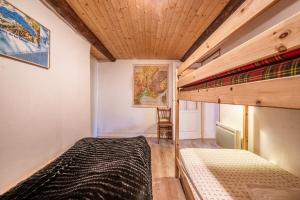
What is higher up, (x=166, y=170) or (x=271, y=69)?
(x=271, y=69)

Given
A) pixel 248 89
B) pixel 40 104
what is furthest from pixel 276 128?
pixel 40 104

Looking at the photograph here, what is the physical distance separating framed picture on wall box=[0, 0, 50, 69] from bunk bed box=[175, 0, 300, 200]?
4.99 feet

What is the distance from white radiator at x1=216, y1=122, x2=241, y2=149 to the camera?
8.53 ft

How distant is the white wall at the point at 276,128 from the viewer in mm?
1634

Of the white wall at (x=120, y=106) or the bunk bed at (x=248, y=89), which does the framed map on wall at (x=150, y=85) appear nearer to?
the white wall at (x=120, y=106)

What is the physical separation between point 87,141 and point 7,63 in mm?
1140

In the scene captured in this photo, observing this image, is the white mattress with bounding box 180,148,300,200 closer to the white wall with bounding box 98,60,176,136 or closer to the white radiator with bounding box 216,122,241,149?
the white radiator with bounding box 216,122,241,149

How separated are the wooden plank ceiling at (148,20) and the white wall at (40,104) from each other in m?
0.44

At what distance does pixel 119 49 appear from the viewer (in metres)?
3.97

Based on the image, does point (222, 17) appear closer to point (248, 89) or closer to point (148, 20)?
point (148, 20)

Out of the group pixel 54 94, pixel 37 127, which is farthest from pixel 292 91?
pixel 54 94

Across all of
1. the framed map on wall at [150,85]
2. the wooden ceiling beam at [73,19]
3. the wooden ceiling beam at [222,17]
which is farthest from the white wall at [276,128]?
the framed map on wall at [150,85]

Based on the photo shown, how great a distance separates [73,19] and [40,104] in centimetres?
120

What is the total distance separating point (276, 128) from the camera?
189cm
